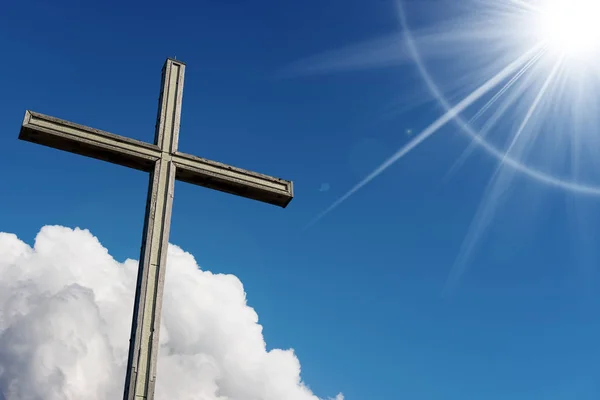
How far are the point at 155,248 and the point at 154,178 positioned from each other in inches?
53.1

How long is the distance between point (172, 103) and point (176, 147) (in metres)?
0.90

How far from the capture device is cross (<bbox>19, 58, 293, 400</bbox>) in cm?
1007

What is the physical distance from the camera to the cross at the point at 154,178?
10070 mm

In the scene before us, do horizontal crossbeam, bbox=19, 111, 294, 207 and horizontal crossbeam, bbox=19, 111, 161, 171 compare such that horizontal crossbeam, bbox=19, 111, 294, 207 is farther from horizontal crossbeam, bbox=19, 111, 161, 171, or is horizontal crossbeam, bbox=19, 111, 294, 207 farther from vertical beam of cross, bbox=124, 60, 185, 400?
vertical beam of cross, bbox=124, 60, 185, 400

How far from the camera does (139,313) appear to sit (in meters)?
10.2

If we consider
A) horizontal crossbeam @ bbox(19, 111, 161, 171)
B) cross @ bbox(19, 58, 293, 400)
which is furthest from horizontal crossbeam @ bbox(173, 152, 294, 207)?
horizontal crossbeam @ bbox(19, 111, 161, 171)

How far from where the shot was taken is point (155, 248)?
35.9 feet

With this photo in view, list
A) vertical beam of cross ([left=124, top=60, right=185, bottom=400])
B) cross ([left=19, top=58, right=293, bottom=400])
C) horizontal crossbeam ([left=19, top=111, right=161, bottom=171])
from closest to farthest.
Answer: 1. vertical beam of cross ([left=124, top=60, right=185, bottom=400])
2. cross ([left=19, top=58, right=293, bottom=400])
3. horizontal crossbeam ([left=19, top=111, right=161, bottom=171])

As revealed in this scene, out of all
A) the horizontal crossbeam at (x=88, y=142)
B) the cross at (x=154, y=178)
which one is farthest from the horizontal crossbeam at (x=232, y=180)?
the horizontal crossbeam at (x=88, y=142)

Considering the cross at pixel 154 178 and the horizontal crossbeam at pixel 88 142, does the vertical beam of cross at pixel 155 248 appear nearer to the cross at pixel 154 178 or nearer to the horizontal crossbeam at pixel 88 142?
the cross at pixel 154 178

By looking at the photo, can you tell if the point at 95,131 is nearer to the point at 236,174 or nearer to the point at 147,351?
the point at 236,174

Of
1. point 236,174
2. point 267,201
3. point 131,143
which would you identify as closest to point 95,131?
point 131,143

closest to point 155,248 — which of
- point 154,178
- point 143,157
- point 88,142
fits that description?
point 154,178

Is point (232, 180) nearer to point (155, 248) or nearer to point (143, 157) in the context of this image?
point (143, 157)
